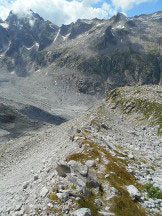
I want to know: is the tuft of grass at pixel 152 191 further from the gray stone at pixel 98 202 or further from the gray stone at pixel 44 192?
the gray stone at pixel 44 192

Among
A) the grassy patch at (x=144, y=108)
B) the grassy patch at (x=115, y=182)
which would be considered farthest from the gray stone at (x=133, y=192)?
the grassy patch at (x=144, y=108)

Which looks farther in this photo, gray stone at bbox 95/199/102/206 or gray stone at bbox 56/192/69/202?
gray stone at bbox 95/199/102/206

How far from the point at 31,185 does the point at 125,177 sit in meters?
8.79

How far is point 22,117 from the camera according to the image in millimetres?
113688

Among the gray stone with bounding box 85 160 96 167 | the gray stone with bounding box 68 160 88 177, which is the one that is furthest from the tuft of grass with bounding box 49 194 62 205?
the gray stone with bounding box 85 160 96 167

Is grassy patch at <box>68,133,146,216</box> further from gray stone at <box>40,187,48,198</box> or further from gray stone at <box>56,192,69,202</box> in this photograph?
gray stone at <box>40,187,48,198</box>

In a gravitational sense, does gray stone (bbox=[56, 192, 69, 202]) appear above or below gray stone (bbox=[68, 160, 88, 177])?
below

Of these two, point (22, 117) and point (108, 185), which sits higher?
point (108, 185)

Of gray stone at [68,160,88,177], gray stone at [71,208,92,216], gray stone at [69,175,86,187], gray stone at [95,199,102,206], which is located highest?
gray stone at [68,160,88,177]

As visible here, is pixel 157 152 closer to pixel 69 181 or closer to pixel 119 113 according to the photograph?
pixel 69 181

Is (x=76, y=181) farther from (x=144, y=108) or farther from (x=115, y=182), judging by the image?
(x=144, y=108)

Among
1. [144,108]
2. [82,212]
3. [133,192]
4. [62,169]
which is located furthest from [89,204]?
[144,108]

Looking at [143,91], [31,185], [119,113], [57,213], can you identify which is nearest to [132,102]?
[119,113]

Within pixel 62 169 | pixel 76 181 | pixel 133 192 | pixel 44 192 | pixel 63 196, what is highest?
pixel 62 169
